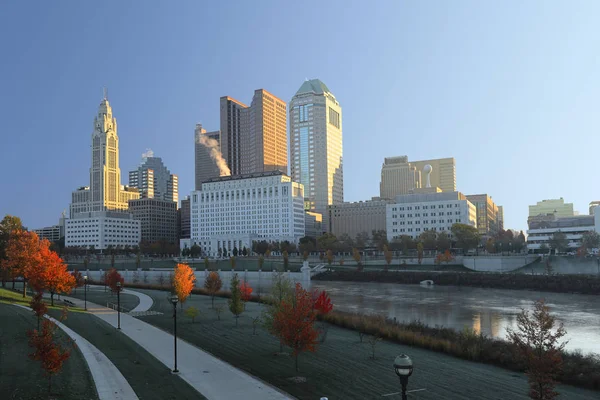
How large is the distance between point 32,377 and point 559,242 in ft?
457

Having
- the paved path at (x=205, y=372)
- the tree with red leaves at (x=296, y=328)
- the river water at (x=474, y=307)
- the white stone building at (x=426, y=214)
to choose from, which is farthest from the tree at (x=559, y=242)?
the tree with red leaves at (x=296, y=328)

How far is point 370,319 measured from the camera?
4191 cm

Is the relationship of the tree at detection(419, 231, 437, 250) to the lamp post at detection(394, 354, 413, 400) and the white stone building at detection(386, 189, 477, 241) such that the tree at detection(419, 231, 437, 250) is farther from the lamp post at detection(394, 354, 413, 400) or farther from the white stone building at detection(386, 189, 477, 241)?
the lamp post at detection(394, 354, 413, 400)

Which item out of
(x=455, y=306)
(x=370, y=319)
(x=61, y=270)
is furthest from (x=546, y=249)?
(x=61, y=270)

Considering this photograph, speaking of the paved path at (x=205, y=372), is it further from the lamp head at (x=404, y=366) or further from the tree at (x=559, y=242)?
the tree at (x=559, y=242)

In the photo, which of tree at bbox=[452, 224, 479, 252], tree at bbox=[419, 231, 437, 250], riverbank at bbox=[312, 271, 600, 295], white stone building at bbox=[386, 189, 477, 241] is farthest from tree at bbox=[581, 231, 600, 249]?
white stone building at bbox=[386, 189, 477, 241]

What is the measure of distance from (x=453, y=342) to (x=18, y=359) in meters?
25.0

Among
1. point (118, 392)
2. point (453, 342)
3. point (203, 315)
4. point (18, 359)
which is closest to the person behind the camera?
point (118, 392)

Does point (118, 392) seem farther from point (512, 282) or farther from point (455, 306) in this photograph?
point (512, 282)

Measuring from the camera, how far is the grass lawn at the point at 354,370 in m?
21.9

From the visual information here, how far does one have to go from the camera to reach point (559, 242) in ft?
445

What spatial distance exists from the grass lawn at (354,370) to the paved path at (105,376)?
19.2 ft

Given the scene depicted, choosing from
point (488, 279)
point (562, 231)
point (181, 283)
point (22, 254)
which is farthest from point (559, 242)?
point (22, 254)

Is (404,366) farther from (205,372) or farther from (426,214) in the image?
(426,214)
